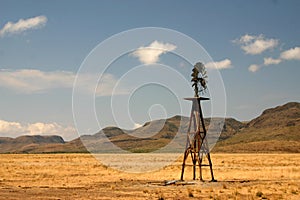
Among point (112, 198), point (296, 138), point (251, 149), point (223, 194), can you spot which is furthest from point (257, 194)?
point (296, 138)

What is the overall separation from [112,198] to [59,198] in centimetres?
292

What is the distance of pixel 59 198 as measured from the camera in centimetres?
2431

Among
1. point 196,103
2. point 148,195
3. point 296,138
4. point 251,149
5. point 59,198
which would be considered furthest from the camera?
point 296,138

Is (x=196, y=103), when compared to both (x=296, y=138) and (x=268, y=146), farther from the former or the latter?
(x=296, y=138)

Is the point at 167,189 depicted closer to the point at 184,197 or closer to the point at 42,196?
the point at 184,197

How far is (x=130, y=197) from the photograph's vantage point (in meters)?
25.3

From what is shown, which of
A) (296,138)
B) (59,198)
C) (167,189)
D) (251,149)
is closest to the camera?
(59,198)

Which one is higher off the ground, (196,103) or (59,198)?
(196,103)

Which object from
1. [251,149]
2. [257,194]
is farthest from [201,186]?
[251,149]

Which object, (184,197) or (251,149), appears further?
(251,149)

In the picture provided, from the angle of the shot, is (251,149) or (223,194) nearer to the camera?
(223,194)

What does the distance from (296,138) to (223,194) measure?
183 meters

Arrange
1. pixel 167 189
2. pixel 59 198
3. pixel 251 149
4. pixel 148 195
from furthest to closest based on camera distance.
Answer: pixel 251 149, pixel 167 189, pixel 148 195, pixel 59 198

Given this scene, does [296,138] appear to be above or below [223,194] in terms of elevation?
above
